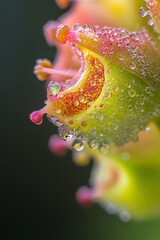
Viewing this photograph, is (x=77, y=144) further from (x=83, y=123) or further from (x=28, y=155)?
(x=28, y=155)

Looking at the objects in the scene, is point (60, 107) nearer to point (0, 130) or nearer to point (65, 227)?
point (65, 227)

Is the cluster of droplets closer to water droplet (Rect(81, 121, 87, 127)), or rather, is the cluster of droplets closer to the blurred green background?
water droplet (Rect(81, 121, 87, 127))

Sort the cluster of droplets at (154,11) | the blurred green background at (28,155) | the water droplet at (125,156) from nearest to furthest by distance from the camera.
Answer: the cluster of droplets at (154,11) < the water droplet at (125,156) < the blurred green background at (28,155)

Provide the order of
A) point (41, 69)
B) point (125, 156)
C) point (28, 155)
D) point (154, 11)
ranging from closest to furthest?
1. point (154, 11)
2. point (41, 69)
3. point (125, 156)
4. point (28, 155)

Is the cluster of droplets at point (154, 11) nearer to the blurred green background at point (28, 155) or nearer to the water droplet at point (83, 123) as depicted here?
the water droplet at point (83, 123)

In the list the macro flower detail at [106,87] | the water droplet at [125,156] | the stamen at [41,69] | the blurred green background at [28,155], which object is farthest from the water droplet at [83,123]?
the blurred green background at [28,155]

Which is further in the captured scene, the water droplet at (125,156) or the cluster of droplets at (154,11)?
the water droplet at (125,156)

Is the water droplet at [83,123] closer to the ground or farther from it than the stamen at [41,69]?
closer to the ground

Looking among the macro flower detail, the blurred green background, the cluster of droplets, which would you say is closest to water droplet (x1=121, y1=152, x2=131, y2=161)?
the macro flower detail

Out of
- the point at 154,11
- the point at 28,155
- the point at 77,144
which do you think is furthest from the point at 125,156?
the point at 28,155

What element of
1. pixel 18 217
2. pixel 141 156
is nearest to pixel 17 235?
pixel 18 217
